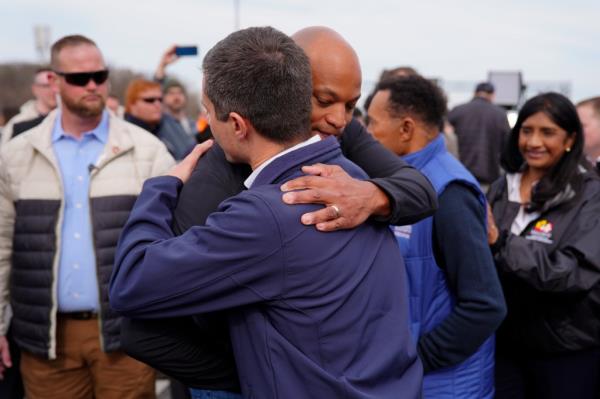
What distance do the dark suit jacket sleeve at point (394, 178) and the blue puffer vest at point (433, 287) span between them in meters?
0.39

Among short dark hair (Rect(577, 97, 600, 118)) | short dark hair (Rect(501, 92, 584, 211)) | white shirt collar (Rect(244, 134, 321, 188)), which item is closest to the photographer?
white shirt collar (Rect(244, 134, 321, 188))

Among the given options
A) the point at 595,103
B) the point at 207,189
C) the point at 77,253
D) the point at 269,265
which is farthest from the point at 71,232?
the point at 595,103

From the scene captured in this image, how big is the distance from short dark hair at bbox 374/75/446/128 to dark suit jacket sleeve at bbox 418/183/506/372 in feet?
1.65

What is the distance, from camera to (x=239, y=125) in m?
1.46

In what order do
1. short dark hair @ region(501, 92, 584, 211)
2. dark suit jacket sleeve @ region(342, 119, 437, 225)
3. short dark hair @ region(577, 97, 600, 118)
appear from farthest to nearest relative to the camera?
1. short dark hair @ region(577, 97, 600, 118)
2. short dark hair @ region(501, 92, 584, 211)
3. dark suit jacket sleeve @ region(342, 119, 437, 225)

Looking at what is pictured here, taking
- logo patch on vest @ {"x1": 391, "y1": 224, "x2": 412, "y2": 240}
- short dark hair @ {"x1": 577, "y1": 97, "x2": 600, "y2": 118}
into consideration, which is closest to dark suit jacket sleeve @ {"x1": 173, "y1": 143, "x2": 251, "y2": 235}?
logo patch on vest @ {"x1": 391, "y1": 224, "x2": 412, "y2": 240}

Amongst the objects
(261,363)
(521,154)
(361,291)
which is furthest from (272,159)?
(521,154)

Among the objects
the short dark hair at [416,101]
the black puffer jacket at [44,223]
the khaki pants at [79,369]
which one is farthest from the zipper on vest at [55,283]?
the short dark hair at [416,101]

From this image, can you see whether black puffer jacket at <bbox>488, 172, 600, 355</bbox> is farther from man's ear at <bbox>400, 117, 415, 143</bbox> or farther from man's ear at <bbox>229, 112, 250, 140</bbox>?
man's ear at <bbox>229, 112, 250, 140</bbox>

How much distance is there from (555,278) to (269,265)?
5.67 ft

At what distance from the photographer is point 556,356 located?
2.83 metres

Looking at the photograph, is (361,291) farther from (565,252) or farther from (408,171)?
(565,252)

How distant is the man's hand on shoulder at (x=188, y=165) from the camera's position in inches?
65.2

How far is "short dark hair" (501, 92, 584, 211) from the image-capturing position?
116 inches
